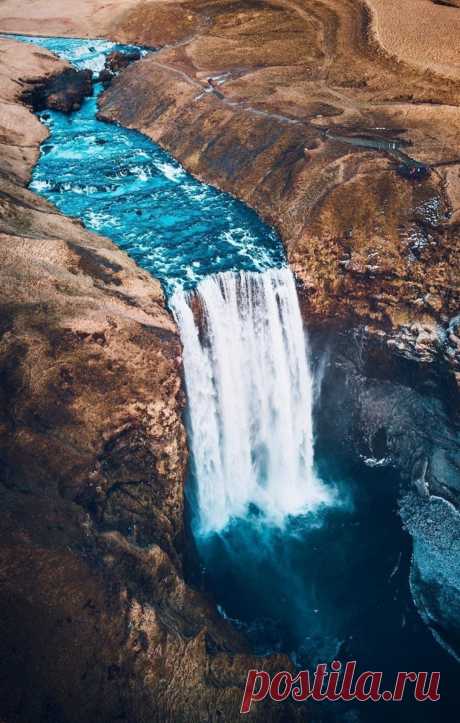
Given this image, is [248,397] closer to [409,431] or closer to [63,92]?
[409,431]

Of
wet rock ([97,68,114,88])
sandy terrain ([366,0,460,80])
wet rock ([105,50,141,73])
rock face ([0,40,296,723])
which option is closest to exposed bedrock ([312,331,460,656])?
rock face ([0,40,296,723])

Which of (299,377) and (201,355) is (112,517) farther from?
(299,377)

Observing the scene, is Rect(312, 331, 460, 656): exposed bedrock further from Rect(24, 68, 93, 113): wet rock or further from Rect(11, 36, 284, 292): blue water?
Rect(24, 68, 93, 113): wet rock

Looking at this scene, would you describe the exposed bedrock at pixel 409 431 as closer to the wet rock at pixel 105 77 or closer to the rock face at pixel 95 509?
the rock face at pixel 95 509

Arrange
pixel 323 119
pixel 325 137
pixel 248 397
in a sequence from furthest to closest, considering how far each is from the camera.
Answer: pixel 323 119 < pixel 325 137 < pixel 248 397

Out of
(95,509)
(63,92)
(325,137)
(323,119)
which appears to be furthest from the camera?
(63,92)

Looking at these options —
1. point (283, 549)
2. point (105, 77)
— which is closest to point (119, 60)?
point (105, 77)

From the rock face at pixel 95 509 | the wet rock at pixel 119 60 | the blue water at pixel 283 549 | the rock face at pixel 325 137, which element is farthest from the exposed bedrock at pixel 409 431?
the wet rock at pixel 119 60
